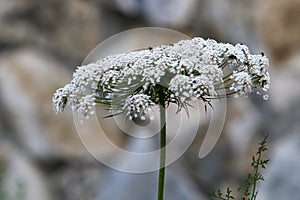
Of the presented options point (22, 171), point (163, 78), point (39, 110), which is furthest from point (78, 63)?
point (163, 78)

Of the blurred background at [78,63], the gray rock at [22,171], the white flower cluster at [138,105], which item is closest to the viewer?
the white flower cluster at [138,105]

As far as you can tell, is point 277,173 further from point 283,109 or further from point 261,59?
point 261,59

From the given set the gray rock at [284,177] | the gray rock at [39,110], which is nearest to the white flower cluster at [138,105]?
the gray rock at [284,177]

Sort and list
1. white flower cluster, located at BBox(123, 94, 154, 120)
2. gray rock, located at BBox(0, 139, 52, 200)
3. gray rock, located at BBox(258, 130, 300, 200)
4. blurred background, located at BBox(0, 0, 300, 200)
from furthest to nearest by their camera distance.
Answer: gray rock, located at BBox(0, 139, 52, 200), blurred background, located at BBox(0, 0, 300, 200), gray rock, located at BBox(258, 130, 300, 200), white flower cluster, located at BBox(123, 94, 154, 120)

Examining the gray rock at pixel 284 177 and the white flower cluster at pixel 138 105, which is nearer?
the white flower cluster at pixel 138 105

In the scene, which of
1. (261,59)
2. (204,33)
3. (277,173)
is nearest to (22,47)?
(204,33)

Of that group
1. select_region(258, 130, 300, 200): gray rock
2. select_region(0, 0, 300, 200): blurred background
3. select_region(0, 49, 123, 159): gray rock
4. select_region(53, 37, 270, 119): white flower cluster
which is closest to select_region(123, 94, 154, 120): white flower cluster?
select_region(53, 37, 270, 119): white flower cluster

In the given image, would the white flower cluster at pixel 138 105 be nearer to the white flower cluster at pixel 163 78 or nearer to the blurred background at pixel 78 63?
the white flower cluster at pixel 163 78

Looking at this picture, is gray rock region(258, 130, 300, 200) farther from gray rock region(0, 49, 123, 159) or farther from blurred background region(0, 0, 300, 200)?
gray rock region(0, 49, 123, 159)
